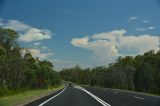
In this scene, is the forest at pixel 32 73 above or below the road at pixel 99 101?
above

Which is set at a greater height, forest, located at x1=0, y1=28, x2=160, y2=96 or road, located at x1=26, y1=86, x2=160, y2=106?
forest, located at x1=0, y1=28, x2=160, y2=96

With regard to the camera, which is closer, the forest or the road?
the road

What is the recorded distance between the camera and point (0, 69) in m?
67.6

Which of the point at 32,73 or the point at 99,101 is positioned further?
the point at 32,73

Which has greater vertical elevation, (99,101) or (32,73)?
(32,73)

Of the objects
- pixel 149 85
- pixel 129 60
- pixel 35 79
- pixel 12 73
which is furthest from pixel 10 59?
pixel 129 60

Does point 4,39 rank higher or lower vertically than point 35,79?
higher

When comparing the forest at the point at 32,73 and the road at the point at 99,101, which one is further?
the forest at the point at 32,73

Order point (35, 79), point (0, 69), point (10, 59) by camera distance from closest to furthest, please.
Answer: point (0, 69)
point (10, 59)
point (35, 79)

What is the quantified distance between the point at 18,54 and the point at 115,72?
5243cm

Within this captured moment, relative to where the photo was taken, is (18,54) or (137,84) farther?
(137,84)

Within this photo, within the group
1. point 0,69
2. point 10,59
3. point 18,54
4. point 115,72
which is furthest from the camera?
point 115,72

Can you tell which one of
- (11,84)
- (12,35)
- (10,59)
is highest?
(12,35)

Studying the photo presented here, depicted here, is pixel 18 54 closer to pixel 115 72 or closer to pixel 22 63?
pixel 22 63
